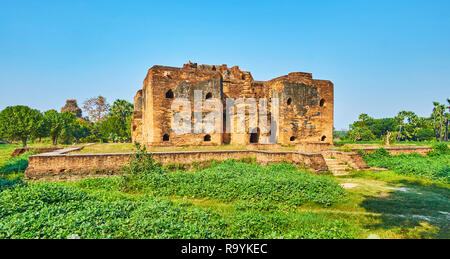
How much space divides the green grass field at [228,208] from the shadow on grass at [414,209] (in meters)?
0.02

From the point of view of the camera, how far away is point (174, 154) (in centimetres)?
1091

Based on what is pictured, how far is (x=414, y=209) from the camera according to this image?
587 centimetres

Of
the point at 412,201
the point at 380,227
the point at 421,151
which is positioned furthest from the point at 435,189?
the point at 421,151

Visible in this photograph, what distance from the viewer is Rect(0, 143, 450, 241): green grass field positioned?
4402mm

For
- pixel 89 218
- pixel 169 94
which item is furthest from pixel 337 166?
pixel 169 94

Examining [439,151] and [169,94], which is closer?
[439,151]

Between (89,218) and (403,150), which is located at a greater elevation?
(403,150)

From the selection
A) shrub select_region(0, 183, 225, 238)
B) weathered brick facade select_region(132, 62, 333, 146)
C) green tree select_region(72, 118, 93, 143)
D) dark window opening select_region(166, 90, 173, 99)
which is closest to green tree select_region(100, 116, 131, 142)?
green tree select_region(72, 118, 93, 143)

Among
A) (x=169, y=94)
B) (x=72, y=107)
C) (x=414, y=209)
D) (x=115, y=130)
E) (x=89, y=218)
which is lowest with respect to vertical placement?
(x=414, y=209)

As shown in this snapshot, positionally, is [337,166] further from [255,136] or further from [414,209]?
[255,136]

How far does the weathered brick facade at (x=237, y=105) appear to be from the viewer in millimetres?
14984

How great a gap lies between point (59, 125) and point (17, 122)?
17.8ft

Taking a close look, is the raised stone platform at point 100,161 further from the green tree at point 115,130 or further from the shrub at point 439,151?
the green tree at point 115,130
